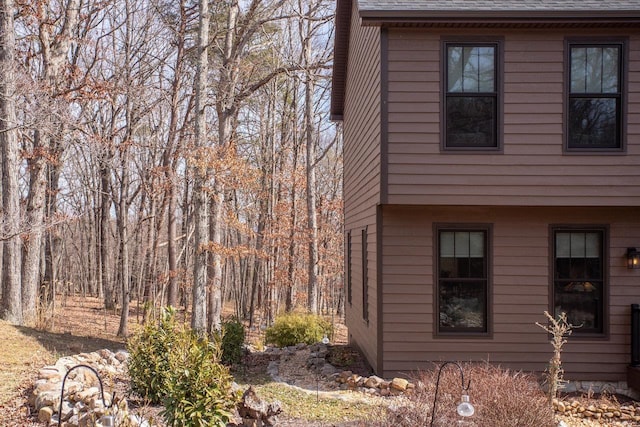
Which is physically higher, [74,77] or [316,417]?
[74,77]

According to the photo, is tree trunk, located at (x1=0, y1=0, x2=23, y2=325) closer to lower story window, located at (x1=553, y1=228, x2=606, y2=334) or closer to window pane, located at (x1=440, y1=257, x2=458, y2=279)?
window pane, located at (x1=440, y1=257, x2=458, y2=279)

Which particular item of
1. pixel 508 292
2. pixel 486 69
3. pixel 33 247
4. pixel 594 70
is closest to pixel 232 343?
pixel 508 292

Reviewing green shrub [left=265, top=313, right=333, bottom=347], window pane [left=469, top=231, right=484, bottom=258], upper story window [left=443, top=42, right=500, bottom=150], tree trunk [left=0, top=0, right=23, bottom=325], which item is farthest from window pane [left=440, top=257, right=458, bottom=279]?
tree trunk [left=0, top=0, right=23, bottom=325]

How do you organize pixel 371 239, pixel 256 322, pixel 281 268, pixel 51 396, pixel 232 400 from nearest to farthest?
pixel 232 400
pixel 51 396
pixel 371 239
pixel 281 268
pixel 256 322

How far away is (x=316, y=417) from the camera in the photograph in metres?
7.07

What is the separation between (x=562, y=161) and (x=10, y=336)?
9768 millimetres

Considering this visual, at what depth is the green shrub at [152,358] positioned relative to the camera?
270 inches

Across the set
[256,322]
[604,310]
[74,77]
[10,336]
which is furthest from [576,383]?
[256,322]

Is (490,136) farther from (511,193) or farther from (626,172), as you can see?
(626,172)

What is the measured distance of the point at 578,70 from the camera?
8891mm

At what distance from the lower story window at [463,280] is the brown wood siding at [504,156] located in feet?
2.37

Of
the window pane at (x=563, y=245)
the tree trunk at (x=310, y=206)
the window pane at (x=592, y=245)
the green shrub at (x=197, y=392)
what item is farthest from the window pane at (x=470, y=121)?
the tree trunk at (x=310, y=206)

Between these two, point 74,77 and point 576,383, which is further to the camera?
point 74,77

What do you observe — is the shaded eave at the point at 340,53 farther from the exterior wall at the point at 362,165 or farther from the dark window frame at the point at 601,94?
the dark window frame at the point at 601,94
